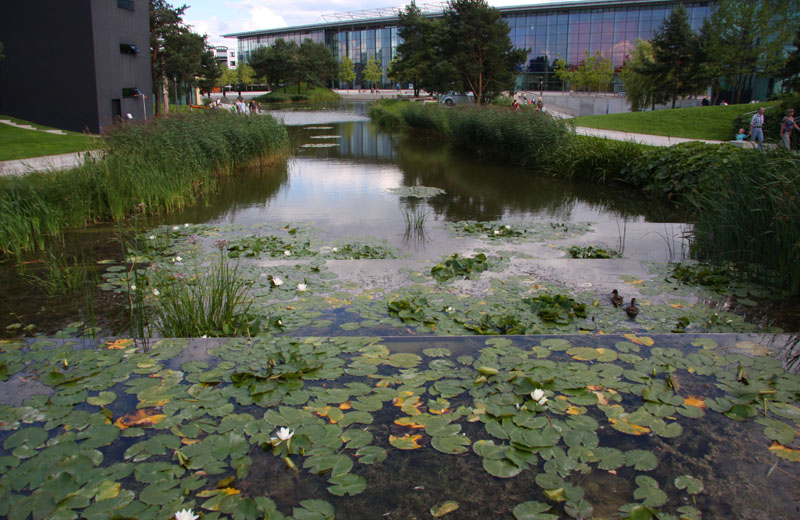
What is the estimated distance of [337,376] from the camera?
339 cm

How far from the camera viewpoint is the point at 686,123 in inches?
885

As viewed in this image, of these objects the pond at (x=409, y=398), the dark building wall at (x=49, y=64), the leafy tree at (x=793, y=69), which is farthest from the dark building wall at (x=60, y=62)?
the leafy tree at (x=793, y=69)

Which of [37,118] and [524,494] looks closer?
[524,494]

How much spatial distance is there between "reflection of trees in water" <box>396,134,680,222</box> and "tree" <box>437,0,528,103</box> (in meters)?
16.9

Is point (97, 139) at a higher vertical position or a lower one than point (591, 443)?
higher

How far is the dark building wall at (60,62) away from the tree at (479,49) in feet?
60.7

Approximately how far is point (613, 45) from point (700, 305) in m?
67.5

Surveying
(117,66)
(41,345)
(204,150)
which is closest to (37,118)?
(117,66)

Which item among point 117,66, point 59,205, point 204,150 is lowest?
point 59,205

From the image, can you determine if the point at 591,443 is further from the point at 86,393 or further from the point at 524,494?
the point at 86,393

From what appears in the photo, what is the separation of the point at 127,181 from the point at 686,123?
20547 mm

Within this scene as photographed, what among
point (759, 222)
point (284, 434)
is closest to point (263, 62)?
point (759, 222)

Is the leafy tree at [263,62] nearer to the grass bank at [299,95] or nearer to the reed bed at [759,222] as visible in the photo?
the grass bank at [299,95]

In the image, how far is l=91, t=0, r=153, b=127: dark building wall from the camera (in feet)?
71.2
